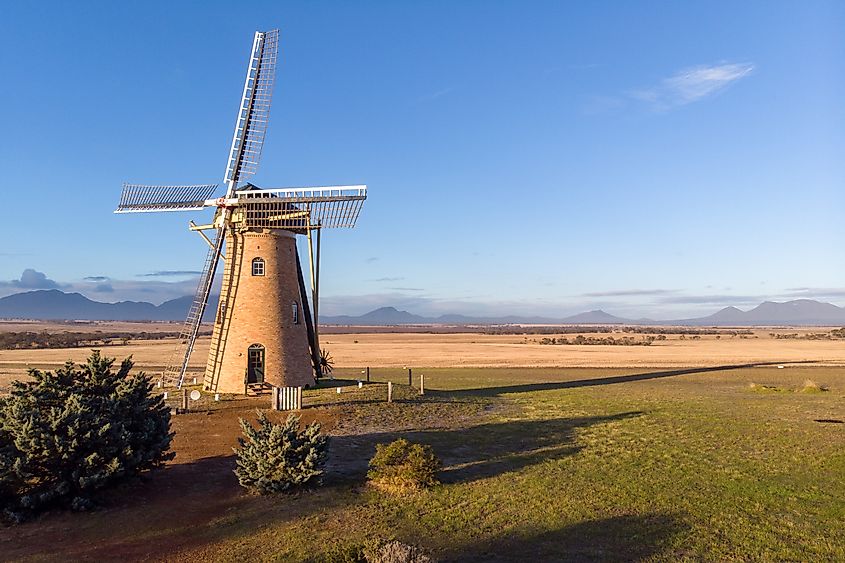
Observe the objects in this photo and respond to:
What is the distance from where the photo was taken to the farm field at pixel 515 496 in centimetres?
1211

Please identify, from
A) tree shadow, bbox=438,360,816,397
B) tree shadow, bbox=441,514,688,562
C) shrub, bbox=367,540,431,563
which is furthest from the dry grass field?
tree shadow, bbox=438,360,816,397

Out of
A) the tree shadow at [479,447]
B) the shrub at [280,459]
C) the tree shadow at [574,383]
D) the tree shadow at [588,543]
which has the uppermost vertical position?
the shrub at [280,459]

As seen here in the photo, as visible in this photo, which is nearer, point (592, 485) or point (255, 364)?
point (592, 485)

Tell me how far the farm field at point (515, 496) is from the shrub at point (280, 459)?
44 cm

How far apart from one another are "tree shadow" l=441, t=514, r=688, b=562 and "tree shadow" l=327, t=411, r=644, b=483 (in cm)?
434

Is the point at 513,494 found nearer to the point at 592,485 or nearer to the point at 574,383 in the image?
the point at 592,485

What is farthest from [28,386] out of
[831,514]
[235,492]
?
[831,514]

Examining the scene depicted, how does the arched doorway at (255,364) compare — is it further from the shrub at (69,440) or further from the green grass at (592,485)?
the shrub at (69,440)

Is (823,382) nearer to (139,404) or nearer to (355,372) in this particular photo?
(355,372)

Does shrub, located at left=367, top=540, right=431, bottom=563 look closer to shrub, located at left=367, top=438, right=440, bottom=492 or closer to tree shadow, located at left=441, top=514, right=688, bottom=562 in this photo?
tree shadow, located at left=441, top=514, right=688, bottom=562

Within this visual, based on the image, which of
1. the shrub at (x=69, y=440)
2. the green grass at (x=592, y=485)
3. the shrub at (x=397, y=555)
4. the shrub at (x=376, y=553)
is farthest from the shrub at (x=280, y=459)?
the shrub at (x=397, y=555)

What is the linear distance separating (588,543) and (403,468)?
5.29 m

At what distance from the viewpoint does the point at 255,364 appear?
29.2 metres

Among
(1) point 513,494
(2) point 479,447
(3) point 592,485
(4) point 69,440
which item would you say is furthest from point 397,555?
(2) point 479,447
